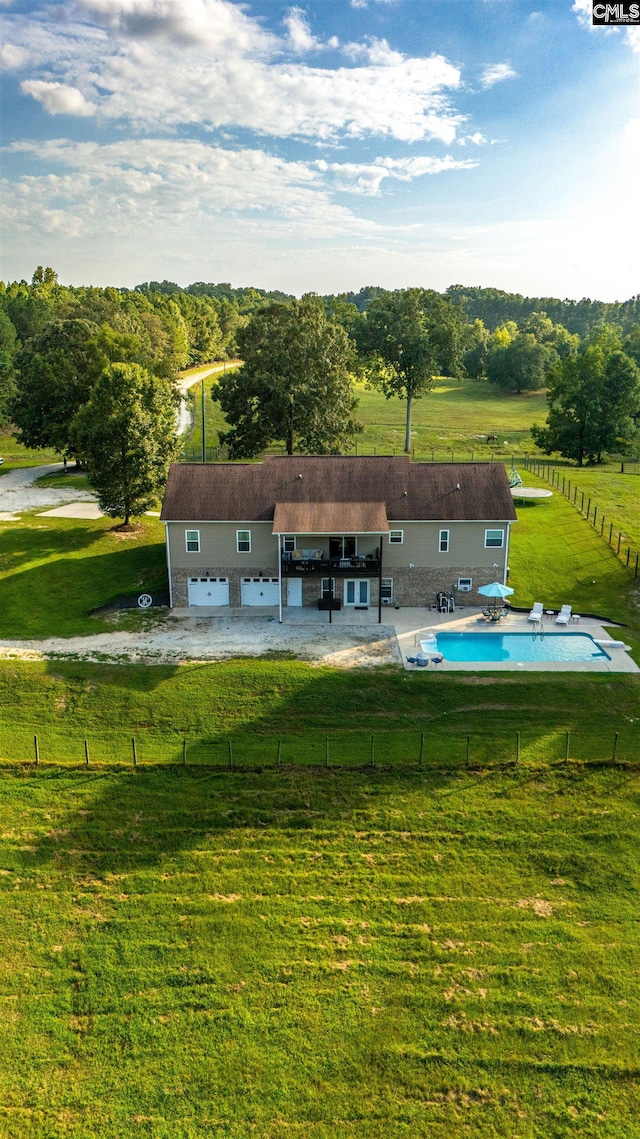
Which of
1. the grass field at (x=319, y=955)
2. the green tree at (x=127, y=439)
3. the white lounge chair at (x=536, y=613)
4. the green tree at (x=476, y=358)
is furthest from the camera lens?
the green tree at (x=476, y=358)

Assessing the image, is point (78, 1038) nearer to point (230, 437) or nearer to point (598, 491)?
point (230, 437)


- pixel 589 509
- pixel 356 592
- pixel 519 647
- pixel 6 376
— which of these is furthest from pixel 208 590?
pixel 6 376

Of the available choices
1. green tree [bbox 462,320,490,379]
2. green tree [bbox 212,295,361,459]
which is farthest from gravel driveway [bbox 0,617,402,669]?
green tree [bbox 462,320,490,379]

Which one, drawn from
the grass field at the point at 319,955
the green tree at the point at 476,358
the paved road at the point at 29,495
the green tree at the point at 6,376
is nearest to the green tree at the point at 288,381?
the paved road at the point at 29,495

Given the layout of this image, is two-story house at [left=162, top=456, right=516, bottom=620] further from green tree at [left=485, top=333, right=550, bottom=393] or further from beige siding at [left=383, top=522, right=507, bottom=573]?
green tree at [left=485, top=333, right=550, bottom=393]

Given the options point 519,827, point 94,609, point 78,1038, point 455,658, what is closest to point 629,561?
point 455,658

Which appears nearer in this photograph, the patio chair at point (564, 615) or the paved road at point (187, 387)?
the patio chair at point (564, 615)

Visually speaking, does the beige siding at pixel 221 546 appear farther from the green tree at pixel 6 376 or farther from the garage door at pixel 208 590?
the green tree at pixel 6 376

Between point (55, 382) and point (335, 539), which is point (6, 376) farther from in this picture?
point (335, 539)
